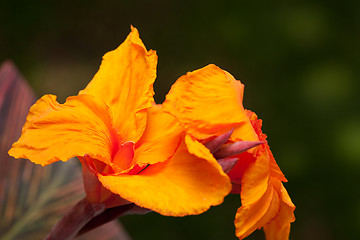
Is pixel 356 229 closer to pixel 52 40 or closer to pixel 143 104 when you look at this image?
pixel 52 40

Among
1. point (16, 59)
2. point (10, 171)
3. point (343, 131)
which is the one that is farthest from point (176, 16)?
point (10, 171)

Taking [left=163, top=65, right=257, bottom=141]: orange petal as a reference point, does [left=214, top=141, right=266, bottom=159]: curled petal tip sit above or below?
below

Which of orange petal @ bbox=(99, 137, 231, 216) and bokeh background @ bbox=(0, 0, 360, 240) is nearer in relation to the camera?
orange petal @ bbox=(99, 137, 231, 216)

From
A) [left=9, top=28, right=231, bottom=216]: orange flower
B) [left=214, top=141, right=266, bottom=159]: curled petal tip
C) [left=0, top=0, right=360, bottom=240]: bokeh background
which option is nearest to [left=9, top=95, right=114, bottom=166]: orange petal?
[left=9, top=28, right=231, bottom=216]: orange flower

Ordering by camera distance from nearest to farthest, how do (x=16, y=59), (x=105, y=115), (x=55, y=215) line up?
1. (x=105, y=115)
2. (x=55, y=215)
3. (x=16, y=59)

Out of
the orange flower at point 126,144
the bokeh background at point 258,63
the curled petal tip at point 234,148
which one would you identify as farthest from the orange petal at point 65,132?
the bokeh background at point 258,63

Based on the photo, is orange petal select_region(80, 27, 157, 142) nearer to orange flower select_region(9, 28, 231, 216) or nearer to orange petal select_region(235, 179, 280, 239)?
orange flower select_region(9, 28, 231, 216)

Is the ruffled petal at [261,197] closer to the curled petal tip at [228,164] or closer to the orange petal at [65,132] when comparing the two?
the curled petal tip at [228,164]
